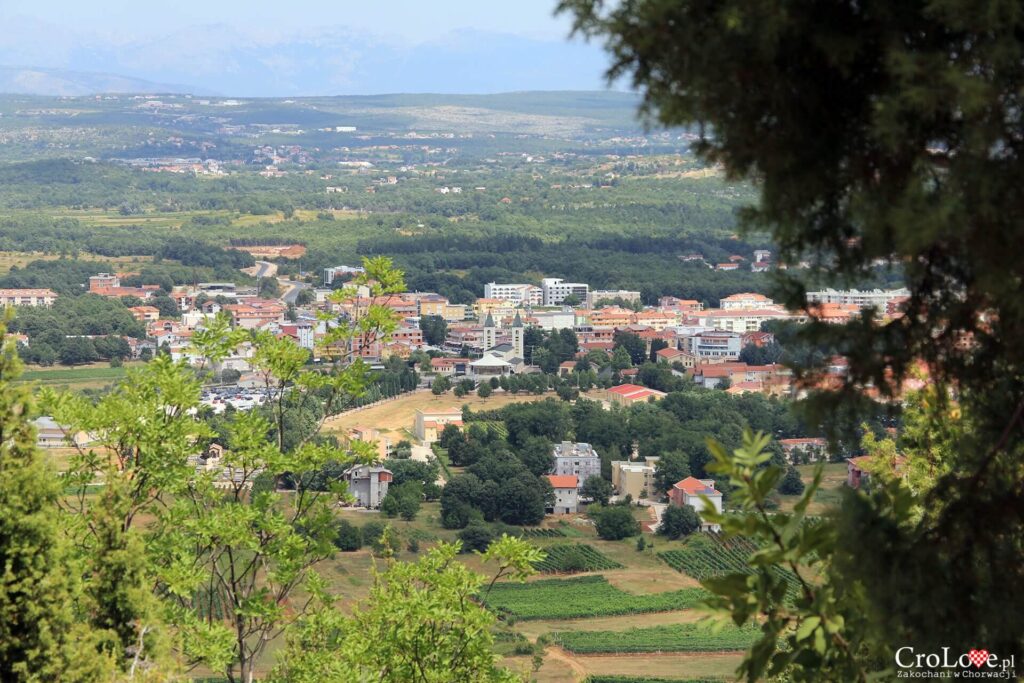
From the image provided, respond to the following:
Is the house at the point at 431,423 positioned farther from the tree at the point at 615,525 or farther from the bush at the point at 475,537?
the bush at the point at 475,537

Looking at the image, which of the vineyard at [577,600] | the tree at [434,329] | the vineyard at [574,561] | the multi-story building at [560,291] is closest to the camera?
the vineyard at [577,600]

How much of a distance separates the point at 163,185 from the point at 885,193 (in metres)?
67.3

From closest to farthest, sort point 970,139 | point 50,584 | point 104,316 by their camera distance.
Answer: point 970,139, point 50,584, point 104,316

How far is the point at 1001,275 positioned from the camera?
2.09m

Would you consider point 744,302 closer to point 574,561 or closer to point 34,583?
point 574,561

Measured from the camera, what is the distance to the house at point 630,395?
27891mm

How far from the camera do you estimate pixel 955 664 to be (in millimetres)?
2201

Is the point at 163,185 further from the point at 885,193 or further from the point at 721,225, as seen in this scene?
the point at 885,193

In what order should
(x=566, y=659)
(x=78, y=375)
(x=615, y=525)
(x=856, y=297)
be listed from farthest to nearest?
1. (x=78, y=375)
2. (x=615, y=525)
3. (x=856, y=297)
4. (x=566, y=659)

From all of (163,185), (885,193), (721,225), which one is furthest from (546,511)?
(163,185)

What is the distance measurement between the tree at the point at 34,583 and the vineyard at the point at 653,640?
11919mm

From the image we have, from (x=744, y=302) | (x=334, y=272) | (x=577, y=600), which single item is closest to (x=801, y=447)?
(x=577, y=600)

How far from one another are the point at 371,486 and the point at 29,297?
1954 cm

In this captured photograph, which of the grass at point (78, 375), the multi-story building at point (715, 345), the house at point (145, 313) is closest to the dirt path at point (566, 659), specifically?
the grass at point (78, 375)
